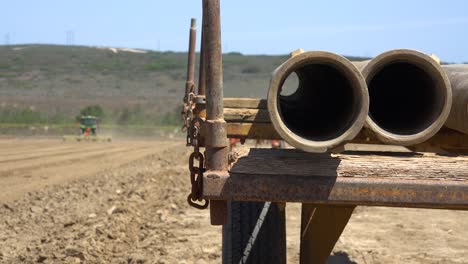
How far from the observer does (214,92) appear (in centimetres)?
290

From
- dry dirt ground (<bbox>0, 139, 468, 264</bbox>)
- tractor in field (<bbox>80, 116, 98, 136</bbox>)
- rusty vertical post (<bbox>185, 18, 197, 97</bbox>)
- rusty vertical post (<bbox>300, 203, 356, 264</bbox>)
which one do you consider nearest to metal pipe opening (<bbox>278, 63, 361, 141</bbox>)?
rusty vertical post (<bbox>300, 203, 356, 264</bbox>)

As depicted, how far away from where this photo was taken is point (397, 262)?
→ 7.57 metres

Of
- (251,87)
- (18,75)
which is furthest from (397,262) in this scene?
(18,75)

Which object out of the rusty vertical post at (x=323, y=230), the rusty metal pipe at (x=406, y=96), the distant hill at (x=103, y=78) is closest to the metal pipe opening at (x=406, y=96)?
the rusty metal pipe at (x=406, y=96)

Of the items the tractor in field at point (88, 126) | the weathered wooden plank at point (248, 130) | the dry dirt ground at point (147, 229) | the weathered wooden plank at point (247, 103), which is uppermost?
the weathered wooden plank at point (247, 103)

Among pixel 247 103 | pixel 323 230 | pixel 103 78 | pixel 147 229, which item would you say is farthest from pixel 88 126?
pixel 103 78

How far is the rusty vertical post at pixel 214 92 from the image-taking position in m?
2.87

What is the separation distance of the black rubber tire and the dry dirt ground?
233 centimetres

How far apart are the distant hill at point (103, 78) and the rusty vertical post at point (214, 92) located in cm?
7094

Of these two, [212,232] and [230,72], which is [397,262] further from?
[230,72]

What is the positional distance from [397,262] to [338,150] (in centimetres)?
494

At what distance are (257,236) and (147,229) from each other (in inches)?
188

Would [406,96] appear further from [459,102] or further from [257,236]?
[257,236]

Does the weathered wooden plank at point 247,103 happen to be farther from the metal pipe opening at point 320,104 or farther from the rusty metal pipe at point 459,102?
the rusty metal pipe at point 459,102
